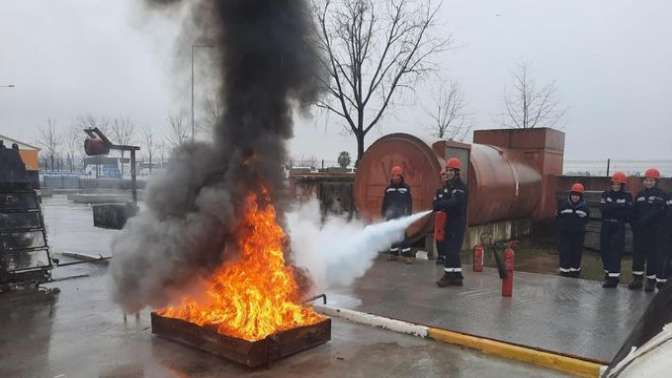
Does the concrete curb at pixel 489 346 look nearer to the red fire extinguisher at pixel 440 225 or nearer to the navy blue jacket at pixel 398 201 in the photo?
the red fire extinguisher at pixel 440 225

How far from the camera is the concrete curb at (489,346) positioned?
15.0 feet

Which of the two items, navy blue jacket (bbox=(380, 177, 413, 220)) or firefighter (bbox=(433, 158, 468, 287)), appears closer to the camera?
firefighter (bbox=(433, 158, 468, 287))

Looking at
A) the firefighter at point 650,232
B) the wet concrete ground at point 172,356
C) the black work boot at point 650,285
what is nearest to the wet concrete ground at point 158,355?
the wet concrete ground at point 172,356

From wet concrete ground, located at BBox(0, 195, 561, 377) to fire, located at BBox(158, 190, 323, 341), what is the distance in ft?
1.21

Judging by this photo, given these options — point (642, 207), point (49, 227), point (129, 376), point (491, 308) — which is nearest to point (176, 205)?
point (129, 376)

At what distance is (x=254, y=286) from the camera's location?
4879 mm

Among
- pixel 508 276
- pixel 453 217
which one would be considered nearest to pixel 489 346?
pixel 508 276

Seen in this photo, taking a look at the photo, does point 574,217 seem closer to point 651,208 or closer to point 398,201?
point 651,208

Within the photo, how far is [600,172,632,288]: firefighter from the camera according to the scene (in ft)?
25.8

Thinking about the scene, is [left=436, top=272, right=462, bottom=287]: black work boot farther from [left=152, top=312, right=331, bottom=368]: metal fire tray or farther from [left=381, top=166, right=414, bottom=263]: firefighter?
[left=152, top=312, right=331, bottom=368]: metal fire tray

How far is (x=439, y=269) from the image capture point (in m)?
9.08

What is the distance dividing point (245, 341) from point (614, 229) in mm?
6477

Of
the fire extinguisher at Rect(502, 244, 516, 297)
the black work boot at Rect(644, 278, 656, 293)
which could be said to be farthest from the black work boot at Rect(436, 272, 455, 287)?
the black work boot at Rect(644, 278, 656, 293)

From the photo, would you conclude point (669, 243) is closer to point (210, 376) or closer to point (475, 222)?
point (475, 222)
